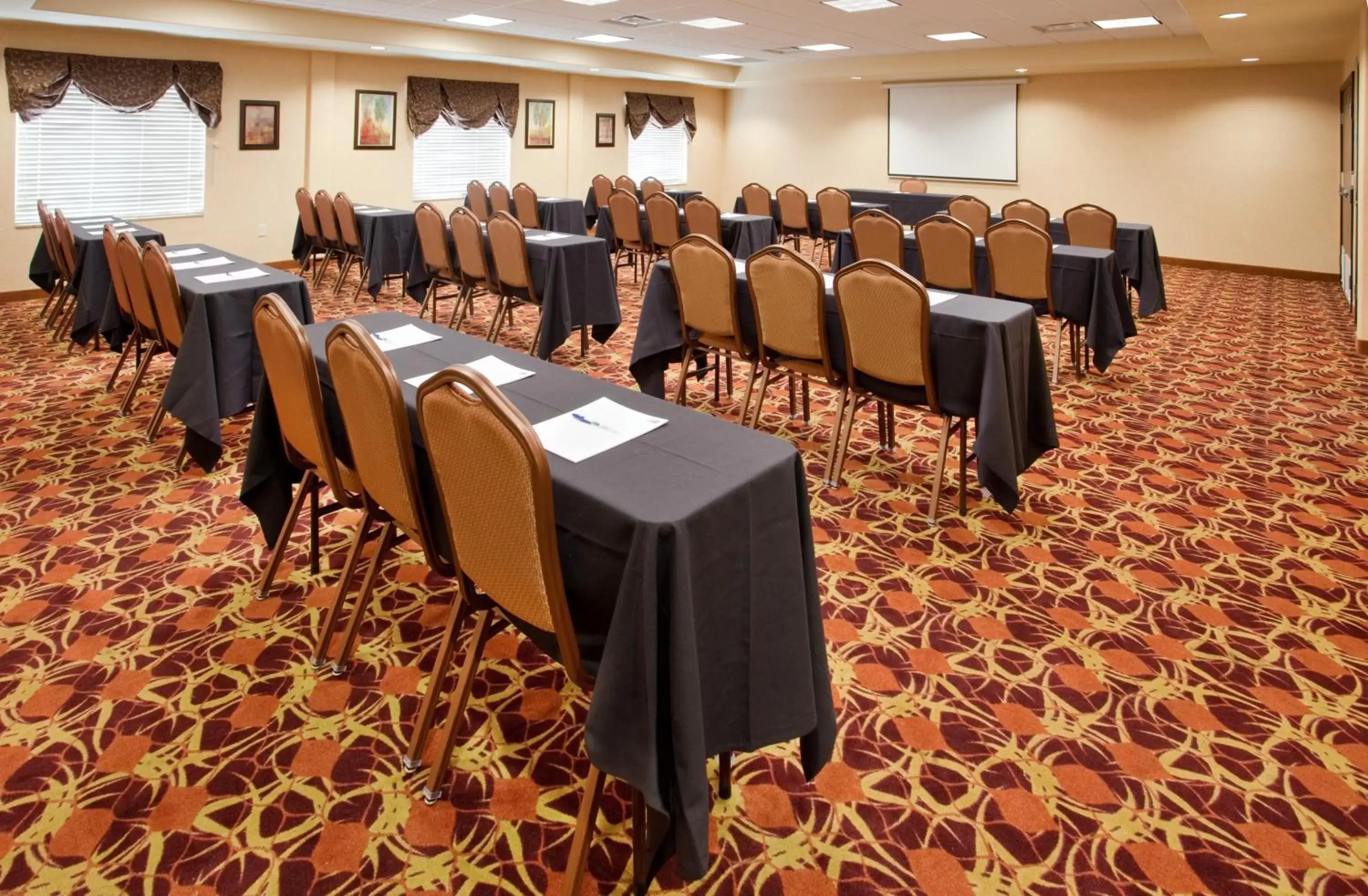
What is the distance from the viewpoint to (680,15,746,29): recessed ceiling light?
1007 centimetres

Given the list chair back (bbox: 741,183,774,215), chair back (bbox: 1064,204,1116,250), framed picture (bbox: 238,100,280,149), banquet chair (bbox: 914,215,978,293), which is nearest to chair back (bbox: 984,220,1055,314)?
banquet chair (bbox: 914,215,978,293)

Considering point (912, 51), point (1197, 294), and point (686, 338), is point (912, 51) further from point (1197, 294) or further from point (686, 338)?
point (686, 338)

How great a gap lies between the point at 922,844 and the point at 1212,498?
9.44ft

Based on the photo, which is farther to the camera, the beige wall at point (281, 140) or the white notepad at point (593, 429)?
the beige wall at point (281, 140)

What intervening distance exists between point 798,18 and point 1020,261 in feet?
18.3

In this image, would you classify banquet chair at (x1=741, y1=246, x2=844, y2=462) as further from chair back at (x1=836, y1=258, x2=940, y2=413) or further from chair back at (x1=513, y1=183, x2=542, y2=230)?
chair back at (x1=513, y1=183, x2=542, y2=230)

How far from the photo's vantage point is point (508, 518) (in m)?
1.75

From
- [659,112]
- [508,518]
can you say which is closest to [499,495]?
[508,518]

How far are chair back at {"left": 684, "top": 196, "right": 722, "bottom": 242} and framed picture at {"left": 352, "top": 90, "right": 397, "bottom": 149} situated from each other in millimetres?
5481

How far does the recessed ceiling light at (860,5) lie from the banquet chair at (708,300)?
19.0 feet

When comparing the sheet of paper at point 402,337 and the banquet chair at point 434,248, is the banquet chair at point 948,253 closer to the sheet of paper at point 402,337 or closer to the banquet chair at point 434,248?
the banquet chair at point 434,248

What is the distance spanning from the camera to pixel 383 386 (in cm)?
202

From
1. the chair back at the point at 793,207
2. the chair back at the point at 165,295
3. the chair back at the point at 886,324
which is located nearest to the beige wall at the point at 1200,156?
the chair back at the point at 793,207

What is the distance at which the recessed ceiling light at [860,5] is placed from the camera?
8828mm
